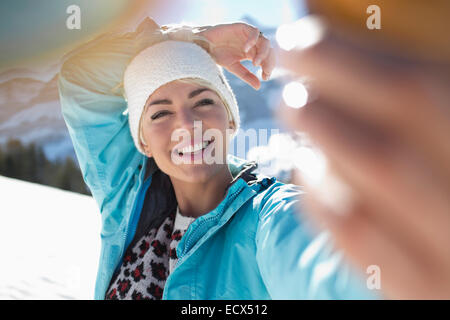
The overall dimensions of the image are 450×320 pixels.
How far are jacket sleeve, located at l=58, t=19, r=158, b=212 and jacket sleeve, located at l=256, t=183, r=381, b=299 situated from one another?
83cm

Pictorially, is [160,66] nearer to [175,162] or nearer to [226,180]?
[175,162]

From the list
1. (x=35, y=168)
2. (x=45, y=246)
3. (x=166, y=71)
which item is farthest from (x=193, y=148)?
(x=35, y=168)

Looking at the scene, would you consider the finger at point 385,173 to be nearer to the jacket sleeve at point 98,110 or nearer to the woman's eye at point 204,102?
the woman's eye at point 204,102

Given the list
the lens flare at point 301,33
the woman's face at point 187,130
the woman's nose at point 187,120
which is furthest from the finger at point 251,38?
the lens flare at point 301,33

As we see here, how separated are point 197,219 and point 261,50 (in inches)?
27.7

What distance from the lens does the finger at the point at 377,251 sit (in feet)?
0.93

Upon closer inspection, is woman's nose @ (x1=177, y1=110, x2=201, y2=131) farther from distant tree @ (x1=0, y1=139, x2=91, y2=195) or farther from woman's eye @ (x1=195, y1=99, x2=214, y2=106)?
distant tree @ (x1=0, y1=139, x2=91, y2=195)

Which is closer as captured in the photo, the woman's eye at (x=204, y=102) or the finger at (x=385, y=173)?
the finger at (x=385, y=173)

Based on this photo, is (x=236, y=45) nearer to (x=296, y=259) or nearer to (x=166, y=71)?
(x=166, y=71)

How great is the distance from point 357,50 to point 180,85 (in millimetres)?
1084

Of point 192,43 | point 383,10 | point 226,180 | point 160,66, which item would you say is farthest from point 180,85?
point 383,10

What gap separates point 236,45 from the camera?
4.87 ft

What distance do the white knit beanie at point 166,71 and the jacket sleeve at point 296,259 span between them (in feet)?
1.78

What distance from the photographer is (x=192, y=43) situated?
4.66 feet
